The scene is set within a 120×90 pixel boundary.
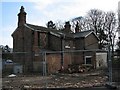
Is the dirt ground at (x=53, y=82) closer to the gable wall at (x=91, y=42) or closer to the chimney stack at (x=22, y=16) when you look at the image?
the chimney stack at (x=22, y=16)

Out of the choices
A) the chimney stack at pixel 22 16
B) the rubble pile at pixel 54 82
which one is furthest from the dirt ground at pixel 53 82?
the chimney stack at pixel 22 16

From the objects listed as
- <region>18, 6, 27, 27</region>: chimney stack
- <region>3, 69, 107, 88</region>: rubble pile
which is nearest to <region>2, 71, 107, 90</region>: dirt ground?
<region>3, 69, 107, 88</region>: rubble pile

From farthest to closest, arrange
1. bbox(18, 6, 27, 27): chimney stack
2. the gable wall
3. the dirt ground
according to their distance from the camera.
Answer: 1. the gable wall
2. bbox(18, 6, 27, 27): chimney stack
3. the dirt ground

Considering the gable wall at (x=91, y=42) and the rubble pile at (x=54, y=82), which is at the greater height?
the gable wall at (x=91, y=42)

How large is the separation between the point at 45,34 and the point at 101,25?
31099mm


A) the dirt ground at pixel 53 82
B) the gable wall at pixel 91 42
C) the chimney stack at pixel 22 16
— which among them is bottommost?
the dirt ground at pixel 53 82

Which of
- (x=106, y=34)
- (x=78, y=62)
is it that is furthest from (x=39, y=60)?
(x=106, y=34)

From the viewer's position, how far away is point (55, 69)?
117 ft

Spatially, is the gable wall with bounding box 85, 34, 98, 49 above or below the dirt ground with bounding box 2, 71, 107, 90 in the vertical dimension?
above

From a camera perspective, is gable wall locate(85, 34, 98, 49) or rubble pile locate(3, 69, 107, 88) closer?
rubble pile locate(3, 69, 107, 88)

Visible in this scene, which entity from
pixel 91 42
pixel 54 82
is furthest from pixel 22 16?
pixel 54 82

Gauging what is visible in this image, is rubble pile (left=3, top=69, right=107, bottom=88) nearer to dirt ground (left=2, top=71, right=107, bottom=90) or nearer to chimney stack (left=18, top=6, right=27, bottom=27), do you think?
dirt ground (left=2, top=71, right=107, bottom=90)

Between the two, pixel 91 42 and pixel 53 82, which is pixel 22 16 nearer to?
pixel 91 42

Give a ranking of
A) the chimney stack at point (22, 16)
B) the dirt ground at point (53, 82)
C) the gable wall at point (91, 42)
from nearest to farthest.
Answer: the dirt ground at point (53, 82), the chimney stack at point (22, 16), the gable wall at point (91, 42)
